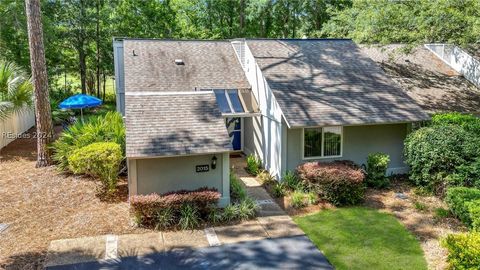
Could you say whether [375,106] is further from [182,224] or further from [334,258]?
[182,224]

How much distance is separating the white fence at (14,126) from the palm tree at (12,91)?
250 cm

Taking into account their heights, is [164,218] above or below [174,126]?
below

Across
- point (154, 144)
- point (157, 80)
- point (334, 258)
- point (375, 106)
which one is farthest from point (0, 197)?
point (375, 106)

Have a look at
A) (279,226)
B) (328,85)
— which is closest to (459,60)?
(328,85)

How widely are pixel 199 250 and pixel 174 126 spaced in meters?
4.14

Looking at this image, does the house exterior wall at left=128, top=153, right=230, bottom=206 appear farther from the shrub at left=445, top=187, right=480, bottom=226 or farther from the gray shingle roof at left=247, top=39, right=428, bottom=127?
the shrub at left=445, top=187, right=480, bottom=226

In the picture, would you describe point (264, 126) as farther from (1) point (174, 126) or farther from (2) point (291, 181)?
(1) point (174, 126)

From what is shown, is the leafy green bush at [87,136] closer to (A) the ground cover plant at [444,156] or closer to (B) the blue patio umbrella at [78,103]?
(B) the blue patio umbrella at [78,103]

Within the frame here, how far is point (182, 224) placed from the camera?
11.0m

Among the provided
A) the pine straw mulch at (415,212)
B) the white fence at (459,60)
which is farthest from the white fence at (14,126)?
the white fence at (459,60)

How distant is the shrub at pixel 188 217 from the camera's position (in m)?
11.0

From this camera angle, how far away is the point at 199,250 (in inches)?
386

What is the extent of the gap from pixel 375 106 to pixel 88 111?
22.5 metres

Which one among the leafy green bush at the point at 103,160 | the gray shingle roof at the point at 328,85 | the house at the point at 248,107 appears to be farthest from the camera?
the gray shingle roof at the point at 328,85
